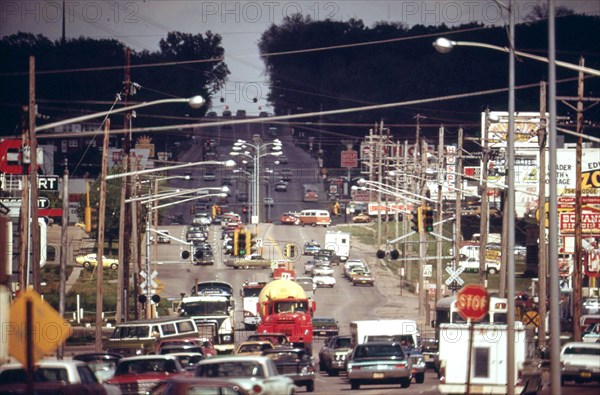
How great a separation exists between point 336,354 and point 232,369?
19.3m

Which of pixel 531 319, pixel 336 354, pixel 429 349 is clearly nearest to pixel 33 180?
pixel 336 354

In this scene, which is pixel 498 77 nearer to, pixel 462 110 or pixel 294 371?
pixel 462 110

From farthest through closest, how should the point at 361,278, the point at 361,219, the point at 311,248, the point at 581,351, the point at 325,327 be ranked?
the point at 361,219, the point at 311,248, the point at 361,278, the point at 325,327, the point at 581,351

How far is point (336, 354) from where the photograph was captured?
44781 mm

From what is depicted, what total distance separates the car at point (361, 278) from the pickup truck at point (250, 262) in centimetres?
854

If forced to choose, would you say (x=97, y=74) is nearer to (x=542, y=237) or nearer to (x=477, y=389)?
(x=542, y=237)

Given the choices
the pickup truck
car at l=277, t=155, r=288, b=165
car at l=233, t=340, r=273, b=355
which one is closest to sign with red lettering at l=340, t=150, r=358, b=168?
car at l=277, t=155, r=288, b=165

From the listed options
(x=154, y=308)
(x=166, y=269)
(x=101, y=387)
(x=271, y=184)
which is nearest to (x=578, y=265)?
(x=101, y=387)

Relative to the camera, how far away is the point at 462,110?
618 feet

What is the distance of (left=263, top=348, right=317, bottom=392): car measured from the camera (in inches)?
1396

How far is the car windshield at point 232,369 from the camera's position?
2553cm

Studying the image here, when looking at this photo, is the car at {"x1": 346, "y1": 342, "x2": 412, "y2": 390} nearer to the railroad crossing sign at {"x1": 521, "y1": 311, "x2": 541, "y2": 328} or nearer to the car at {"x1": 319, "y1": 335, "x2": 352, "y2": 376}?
the car at {"x1": 319, "y1": 335, "x2": 352, "y2": 376}

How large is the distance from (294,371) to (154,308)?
34.8 meters

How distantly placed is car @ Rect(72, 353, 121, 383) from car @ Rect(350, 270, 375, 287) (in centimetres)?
5456
